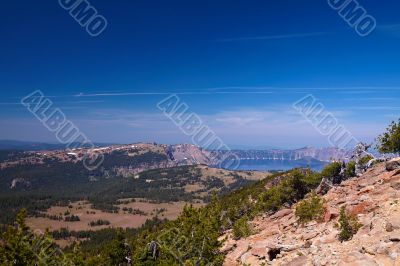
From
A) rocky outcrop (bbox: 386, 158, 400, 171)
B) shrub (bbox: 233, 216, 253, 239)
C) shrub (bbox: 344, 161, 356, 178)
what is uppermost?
rocky outcrop (bbox: 386, 158, 400, 171)

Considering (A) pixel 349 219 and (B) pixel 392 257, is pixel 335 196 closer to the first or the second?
(A) pixel 349 219


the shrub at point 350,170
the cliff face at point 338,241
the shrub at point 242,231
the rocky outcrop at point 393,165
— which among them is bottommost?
the shrub at point 242,231

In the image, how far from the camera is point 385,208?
1291 inches

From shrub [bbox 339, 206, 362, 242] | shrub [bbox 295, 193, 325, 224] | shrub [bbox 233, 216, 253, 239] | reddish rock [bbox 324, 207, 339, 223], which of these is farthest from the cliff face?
shrub [bbox 233, 216, 253, 239]

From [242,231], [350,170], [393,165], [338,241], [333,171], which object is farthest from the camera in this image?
[333,171]

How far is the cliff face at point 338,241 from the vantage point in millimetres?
25266

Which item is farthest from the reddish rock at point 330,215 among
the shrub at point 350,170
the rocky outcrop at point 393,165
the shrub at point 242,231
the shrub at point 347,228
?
the shrub at point 350,170

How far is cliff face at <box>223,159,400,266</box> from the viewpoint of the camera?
2527 centimetres

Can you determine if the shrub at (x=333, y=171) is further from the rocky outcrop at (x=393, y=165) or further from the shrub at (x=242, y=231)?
the shrub at (x=242, y=231)

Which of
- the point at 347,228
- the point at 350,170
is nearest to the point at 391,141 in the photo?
the point at 350,170

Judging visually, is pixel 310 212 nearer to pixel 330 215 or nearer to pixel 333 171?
pixel 330 215

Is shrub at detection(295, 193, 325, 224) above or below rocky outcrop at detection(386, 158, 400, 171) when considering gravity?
below

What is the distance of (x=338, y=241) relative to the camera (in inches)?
1222

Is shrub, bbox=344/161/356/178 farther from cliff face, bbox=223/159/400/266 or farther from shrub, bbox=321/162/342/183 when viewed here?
cliff face, bbox=223/159/400/266
